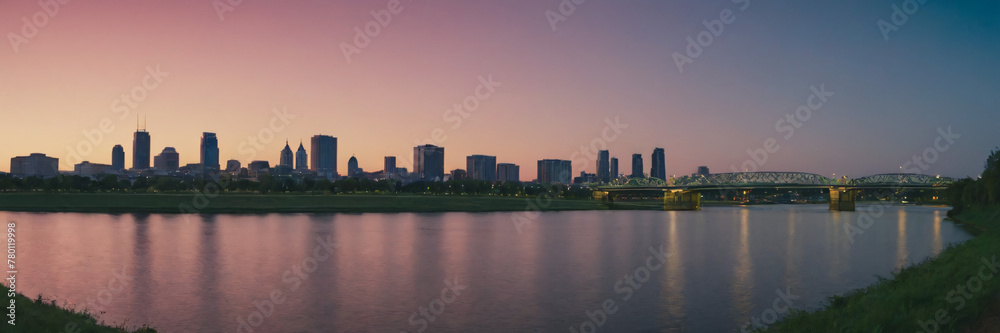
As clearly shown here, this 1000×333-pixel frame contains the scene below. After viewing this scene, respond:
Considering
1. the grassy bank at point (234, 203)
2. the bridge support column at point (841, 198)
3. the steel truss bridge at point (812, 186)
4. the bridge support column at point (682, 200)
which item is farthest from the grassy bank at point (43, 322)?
the bridge support column at point (841, 198)

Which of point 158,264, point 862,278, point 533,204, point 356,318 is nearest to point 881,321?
point 356,318

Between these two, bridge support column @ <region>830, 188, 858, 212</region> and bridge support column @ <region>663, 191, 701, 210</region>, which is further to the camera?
bridge support column @ <region>663, 191, 701, 210</region>

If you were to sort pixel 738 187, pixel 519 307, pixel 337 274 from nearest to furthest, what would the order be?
pixel 519 307 → pixel 337 274 → pixel 738 187

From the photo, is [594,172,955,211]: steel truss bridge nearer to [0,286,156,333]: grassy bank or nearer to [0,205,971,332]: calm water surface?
[0,205,971,332]: calm water surface

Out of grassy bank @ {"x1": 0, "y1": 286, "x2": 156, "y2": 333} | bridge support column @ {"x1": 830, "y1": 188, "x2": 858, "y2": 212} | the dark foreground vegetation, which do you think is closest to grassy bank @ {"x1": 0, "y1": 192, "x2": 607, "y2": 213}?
bridge support column @ {"x1": 830, "y1": 188, "x2": 858, "y2": 212}

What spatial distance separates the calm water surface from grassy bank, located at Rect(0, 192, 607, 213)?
161 ft

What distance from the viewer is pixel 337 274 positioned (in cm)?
3123

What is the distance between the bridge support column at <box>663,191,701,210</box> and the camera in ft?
523

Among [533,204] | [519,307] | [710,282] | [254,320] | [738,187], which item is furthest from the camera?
[738,187]

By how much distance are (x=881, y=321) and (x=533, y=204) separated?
A: 411 feet

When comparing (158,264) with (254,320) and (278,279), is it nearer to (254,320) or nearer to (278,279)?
(278,279)

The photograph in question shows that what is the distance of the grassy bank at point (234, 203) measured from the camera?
101375 millimetres

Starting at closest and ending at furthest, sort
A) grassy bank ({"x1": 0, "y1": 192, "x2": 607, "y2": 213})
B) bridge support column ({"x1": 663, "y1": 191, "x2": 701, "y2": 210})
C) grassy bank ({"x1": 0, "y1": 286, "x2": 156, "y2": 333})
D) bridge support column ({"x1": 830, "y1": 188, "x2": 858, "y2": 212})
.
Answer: grassy bank ({"x1": 0, "y1": 286, "x2": 156, "y2": 333}) < grassy bank ({"x1": 0, "y1": 192, "x2": 607, "y2": 213}) < bridge support column ({"x1": 830, "y1": 188, "x2": 858, "y2": 212}) < bridge support column ({"x1": 663, "y1": 191, "x2": 701, "y2": 210})

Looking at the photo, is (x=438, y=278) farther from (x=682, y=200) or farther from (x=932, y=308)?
(x=682, y=200)
